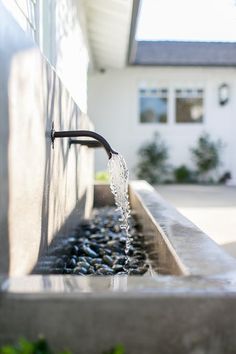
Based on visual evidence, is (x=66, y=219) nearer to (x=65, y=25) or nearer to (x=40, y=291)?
(x=40, y=291)

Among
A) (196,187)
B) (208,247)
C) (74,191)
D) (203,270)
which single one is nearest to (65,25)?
(74,191)

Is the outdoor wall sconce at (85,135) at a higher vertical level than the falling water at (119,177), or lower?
higher

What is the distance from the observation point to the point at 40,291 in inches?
61.4

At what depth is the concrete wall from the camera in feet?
5.56

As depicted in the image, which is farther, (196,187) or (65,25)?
(196,187)

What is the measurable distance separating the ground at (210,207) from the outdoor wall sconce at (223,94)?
2655mm

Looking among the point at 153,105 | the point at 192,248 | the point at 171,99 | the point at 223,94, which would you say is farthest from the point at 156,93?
the point at 192,248

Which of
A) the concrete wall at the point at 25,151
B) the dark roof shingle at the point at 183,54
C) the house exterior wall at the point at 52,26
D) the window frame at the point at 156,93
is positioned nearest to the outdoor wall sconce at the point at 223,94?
the dark roof shingle at the point at 183,54

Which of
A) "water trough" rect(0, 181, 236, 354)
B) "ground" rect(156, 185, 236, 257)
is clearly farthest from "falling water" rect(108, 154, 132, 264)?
"ground" rect(156, 185, 236, 257)

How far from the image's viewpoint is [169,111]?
1498 cm

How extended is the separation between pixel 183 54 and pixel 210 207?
6768 millimetres

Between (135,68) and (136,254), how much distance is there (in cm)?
1128

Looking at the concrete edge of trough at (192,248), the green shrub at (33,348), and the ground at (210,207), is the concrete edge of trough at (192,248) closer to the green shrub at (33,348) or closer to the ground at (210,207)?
the green shrub at (33,348)

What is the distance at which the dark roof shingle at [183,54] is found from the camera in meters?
14.2
